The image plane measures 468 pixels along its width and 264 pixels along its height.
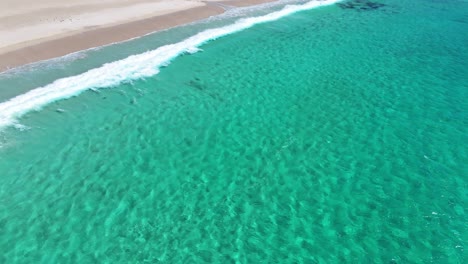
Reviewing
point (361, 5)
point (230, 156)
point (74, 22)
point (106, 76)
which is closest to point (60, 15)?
point (74, 22)

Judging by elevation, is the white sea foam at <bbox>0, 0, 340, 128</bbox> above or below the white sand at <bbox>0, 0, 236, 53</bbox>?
below

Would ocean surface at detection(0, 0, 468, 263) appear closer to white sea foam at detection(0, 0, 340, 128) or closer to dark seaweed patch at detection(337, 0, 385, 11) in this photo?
white sea foam at detection(0, 0, 340, 128)

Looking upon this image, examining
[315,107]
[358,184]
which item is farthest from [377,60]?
[358,184]

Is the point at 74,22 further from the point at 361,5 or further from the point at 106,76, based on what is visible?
the point at 361,5

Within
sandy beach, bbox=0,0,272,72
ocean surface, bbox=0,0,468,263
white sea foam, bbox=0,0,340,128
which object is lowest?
ocean surface, bbox=0,0,468,263

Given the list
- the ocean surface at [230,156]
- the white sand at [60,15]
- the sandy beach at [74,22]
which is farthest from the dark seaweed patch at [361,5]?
the white sand at [60,15]

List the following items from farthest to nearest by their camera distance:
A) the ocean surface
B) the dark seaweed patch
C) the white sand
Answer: the dark seaweed patch → the white sand → the ocean surface

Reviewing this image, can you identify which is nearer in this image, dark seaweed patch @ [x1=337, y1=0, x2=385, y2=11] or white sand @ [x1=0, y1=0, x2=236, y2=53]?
white sand @ [x1=0, y1=0, x2=236, y2=53]

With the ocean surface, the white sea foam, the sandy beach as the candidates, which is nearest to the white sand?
the sandy beach

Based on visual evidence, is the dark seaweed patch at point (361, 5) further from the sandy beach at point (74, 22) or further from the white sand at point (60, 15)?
the white sand at point (60, 15)
